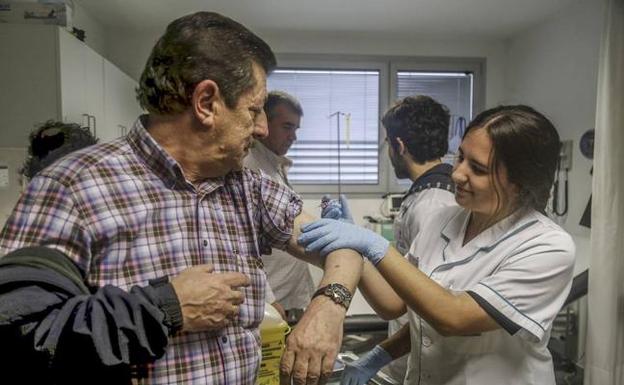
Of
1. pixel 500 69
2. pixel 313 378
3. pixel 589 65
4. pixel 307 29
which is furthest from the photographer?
pixel 500 69

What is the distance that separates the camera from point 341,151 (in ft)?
13.1

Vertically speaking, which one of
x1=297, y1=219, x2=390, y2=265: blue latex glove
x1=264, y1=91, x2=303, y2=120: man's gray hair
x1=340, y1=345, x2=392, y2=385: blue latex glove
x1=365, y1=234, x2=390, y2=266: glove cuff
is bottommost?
x1=340, y1=345, x2=392, y2=385: blue latex glove

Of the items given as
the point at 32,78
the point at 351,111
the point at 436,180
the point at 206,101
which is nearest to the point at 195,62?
the point at 206,101

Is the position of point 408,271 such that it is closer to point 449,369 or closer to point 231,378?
point 449,369

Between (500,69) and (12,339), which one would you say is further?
(500,69)

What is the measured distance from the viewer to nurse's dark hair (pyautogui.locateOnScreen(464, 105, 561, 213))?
3.77ft

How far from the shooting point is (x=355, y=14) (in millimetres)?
3379

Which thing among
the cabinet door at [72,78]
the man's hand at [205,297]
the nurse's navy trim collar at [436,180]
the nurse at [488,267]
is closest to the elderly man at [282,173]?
the nurse's navy trim collar at [436,180]

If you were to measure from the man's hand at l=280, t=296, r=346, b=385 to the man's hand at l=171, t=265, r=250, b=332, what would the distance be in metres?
0.13

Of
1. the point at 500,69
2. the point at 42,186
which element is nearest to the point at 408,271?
the point at 42,186

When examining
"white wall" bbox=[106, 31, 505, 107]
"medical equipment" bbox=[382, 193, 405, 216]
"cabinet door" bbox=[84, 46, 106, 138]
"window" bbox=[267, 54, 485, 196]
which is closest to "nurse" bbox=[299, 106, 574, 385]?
"cabinet door" bbox=[84, 46, 106, 138]

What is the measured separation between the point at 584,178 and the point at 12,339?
329 cm

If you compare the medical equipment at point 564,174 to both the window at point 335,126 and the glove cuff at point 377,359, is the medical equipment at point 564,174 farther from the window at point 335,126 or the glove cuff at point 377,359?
the glove cuff at point 377,359

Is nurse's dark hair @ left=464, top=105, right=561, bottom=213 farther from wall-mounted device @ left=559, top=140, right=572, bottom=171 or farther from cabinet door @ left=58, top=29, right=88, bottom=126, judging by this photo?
Result: wall-mounted device @ left=559, top=140, right=572, bottom=171
